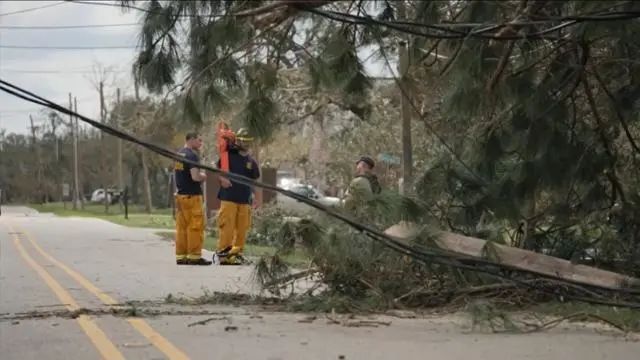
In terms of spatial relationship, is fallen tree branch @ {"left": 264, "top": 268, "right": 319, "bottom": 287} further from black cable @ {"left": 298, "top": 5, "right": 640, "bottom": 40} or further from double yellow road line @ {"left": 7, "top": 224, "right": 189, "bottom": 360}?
black cable @ {"left": 298, "top": 5, "right": 640, "bottom": 40}

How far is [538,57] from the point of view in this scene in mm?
9102

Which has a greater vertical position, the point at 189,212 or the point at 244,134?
the point at 244,134

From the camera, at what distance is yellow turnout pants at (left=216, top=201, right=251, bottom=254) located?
13562 mm

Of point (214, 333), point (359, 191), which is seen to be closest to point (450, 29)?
point (359, 191)

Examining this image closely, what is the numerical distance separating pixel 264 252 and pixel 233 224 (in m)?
1.14

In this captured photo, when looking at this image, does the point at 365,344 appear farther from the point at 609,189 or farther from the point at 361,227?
the point at 609,189

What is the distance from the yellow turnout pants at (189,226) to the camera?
1352 centimetres

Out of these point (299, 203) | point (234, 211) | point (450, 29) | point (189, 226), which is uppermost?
point (450, 29)

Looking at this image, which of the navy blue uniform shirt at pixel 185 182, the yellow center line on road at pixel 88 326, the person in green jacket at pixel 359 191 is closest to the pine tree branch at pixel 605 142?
the person in green jacket at pixel 359 191

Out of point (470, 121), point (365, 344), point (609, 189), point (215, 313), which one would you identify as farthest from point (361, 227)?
point (609, 189)

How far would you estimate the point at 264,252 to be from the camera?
1263 centimetres

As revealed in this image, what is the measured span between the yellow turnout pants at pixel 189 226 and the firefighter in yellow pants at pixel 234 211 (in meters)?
0.31

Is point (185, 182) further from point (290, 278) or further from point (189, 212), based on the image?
point (290, 278)

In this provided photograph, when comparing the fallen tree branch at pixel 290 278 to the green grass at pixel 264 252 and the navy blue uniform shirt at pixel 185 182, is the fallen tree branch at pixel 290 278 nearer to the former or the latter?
the green grass at pixel 264 252
